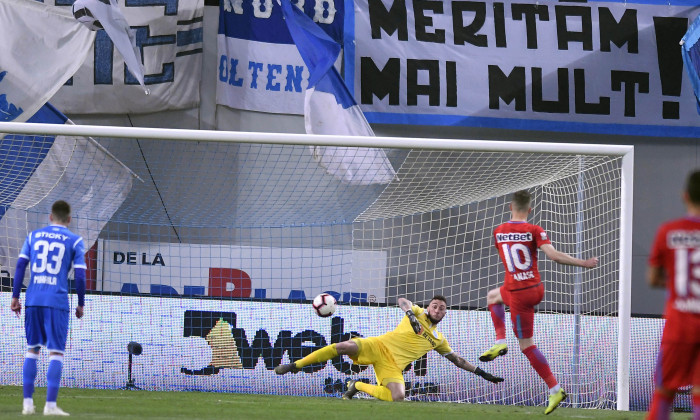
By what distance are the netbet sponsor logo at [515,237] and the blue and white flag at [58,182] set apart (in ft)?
18.6

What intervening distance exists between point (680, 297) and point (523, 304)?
297 cm

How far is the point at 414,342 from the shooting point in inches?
377

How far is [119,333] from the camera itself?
399 inches

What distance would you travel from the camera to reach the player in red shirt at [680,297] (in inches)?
166

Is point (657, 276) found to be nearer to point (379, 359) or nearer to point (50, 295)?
point (50, 295)

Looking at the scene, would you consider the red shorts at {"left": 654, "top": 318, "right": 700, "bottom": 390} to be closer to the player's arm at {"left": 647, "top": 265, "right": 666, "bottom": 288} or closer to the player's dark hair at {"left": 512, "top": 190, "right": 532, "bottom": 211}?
the player's arm at {"left": 647, "top": 265, "right": 666, "bottom": 288}

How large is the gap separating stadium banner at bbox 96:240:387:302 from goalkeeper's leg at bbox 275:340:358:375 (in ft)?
6.89

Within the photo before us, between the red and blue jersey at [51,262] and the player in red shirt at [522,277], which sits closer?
the red and blue jersey at [51,262]

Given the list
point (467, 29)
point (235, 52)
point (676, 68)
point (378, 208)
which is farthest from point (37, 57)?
point (676, 68)

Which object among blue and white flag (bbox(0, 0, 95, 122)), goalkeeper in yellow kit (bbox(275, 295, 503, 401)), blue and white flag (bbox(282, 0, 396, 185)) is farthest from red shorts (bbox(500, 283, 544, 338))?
blue and white flag (bbox(0, 0, 95, 122))

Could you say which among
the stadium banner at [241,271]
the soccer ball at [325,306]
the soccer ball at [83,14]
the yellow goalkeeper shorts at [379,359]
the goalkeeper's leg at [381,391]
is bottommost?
the goalkeeper's leg at [381,391]

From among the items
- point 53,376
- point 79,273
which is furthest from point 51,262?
point 53,376

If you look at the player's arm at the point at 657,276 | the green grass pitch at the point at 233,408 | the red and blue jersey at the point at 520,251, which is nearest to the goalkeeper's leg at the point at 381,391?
the green grass pitch at the point at 233,408

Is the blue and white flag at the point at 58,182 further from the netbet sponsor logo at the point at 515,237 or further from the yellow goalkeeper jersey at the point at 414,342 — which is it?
the netbet sponsor logo at the point at 515,237
